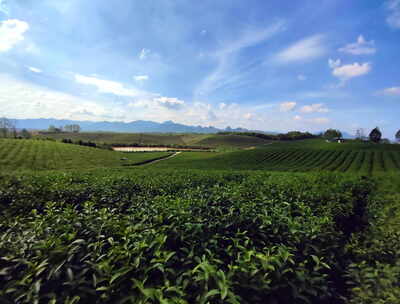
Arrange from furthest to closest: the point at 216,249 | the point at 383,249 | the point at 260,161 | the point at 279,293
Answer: the point at 260,161
the point at 383,249
the point at 216,249
the point at 279,293

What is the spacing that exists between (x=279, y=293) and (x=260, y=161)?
5461 cm

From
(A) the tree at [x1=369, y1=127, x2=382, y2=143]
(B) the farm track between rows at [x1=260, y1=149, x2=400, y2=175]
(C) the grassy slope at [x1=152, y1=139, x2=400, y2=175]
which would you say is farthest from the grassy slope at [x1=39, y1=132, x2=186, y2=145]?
(A) the tree at [x1=369, y1=127, x2=382, y2=143]

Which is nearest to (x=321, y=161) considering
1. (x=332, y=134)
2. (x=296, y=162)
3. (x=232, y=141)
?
(x=296, y=162)

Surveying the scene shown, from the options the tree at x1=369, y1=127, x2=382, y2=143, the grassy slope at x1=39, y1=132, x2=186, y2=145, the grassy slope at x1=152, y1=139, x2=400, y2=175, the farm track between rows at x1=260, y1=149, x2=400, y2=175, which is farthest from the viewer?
the grassy slope at x1=39, y1=132, x2=186, y2=145

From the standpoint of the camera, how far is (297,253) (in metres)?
2.75

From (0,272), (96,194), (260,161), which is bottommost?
(260,161)

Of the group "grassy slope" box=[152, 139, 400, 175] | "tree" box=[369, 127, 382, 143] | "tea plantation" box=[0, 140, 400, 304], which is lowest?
"grassy slope" box=[152, 139, 400, 175]

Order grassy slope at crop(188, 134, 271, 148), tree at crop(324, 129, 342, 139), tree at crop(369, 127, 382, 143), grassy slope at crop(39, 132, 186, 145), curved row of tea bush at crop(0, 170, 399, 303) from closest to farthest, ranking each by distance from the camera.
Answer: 1. curved row of tea bush at crop(0, 170, 399, 303)
2. tree at crop(369, 127, 382, 143)
3. grassy slope at crop(188, 134, 271, 148)
4. tree at crop(324, 129, 342, 139)
5. grassy slope at crop(39, 132, 186, 145)

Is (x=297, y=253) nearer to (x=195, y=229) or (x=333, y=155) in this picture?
(x=195, y=229)

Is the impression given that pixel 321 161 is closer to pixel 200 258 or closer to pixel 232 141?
pixel 200 258

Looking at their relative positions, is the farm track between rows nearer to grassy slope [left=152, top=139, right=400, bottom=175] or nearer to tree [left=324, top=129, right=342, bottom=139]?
grassy slope [left=152, top=139, right=400, bottom=175]

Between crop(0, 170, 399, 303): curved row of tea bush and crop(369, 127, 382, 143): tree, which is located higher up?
crop(369, 127, 382, 143): tree

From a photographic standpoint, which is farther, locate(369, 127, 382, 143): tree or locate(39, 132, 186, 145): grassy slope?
locate(39, 132, 186, 145): grassy slope

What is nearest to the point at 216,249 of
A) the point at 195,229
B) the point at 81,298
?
the point at 195,229
